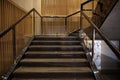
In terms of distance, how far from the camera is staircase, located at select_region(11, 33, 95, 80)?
423cm

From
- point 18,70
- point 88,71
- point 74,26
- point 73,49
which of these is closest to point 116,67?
point 74,26

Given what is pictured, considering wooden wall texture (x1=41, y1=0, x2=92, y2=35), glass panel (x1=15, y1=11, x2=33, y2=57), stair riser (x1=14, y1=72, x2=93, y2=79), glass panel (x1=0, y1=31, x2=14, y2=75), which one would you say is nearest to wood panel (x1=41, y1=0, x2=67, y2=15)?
wooden wall texture (x1=41, y1=0, x2=92, y2=35)

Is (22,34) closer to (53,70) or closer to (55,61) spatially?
(55,61)

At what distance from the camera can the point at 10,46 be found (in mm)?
4934

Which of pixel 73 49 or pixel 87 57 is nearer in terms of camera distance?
pixel 87 57

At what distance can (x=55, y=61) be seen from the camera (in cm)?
480

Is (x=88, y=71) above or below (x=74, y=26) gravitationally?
below

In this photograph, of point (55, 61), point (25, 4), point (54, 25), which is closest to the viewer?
point (55, 61)

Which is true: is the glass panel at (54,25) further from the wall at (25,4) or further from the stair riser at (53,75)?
the stair riser at (53,75)

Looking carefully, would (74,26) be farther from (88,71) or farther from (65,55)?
(88,71)

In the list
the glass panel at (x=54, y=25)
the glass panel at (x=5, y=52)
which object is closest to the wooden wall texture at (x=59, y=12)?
the glass panel at (x=54, y=25)

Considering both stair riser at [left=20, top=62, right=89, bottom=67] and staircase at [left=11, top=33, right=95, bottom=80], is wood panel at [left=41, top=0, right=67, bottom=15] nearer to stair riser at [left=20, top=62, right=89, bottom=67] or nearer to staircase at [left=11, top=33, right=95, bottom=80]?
staircase at [left=11, top=33, right=95, bottom=80]

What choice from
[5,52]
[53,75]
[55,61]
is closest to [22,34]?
[5,52]

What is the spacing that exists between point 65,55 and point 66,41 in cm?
85
